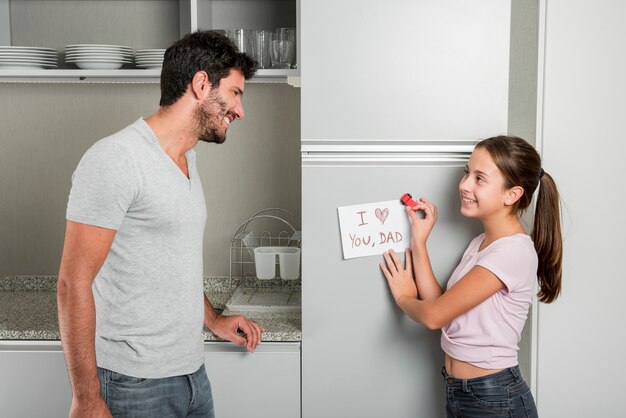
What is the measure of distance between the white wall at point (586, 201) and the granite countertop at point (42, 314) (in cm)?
71

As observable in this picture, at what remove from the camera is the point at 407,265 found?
1942 mm

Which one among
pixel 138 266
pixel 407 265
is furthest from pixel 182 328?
pixel 407 265

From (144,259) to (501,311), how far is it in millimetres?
827

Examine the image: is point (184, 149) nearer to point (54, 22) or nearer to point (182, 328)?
point (182, 328)

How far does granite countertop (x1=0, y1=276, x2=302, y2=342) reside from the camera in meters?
2.04

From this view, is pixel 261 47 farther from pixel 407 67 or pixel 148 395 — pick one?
pixel 148 395

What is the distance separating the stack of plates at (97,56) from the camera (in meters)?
2.18

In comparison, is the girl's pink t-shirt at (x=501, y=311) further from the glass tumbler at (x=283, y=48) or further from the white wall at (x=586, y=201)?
the glass tumbler at (x=283, y=48)

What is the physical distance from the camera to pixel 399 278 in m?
1.93

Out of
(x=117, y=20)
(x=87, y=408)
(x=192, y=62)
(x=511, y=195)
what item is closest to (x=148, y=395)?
(x=87, y=408)

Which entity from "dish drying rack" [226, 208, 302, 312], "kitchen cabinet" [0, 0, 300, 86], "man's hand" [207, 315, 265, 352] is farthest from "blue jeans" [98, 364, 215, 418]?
"kitchen cabinet" [0, 0, 300, 86]

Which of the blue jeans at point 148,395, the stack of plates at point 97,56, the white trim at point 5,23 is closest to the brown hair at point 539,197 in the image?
the blue jeans at point 148,395

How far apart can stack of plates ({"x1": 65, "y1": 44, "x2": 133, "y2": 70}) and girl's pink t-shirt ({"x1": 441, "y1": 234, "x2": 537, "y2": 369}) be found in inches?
48.3

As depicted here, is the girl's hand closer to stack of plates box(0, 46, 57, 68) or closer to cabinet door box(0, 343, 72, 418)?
cabinet door box(0, 343, 72, 418)
